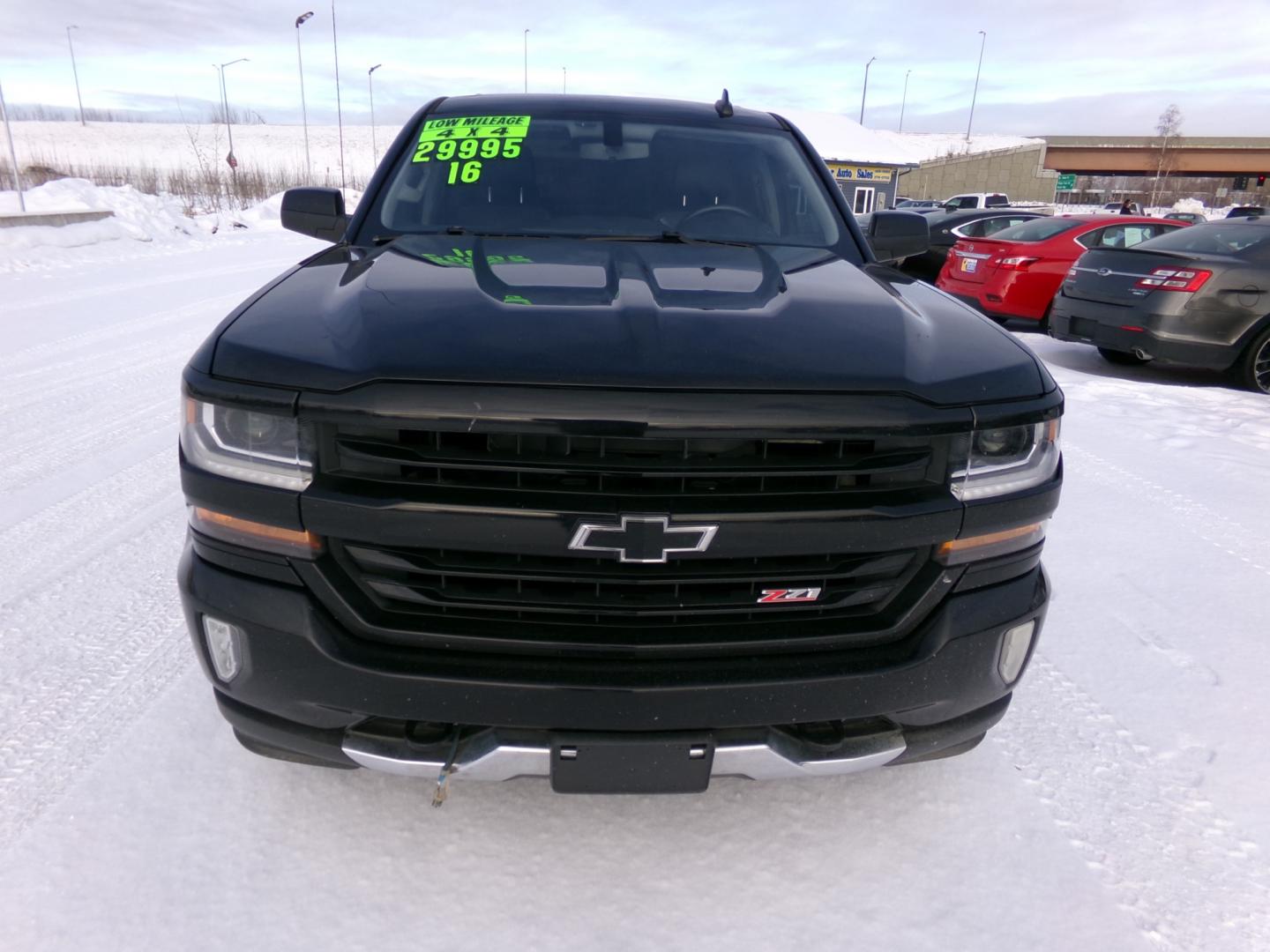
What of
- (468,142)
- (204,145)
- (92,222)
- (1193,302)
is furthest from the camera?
(204,145)

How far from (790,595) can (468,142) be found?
2.15 metres

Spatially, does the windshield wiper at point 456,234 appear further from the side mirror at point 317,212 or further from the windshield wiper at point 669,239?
the side mirror at point 317,212

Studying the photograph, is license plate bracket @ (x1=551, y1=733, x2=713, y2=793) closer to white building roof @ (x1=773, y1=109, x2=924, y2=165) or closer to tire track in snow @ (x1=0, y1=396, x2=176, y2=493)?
tire track in snow @ (x1=0, y1=396, x2=176, y2=493)

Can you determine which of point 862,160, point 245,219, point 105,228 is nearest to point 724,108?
point 105,228

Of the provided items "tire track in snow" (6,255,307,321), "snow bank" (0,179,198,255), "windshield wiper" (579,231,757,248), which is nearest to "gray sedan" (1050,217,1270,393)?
"windshield wiper" (579,231,757,248)

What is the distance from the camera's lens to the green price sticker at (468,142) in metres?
2.98

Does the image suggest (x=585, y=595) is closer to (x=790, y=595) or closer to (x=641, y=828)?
(x=790, y=595)

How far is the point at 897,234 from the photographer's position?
10.3 feet

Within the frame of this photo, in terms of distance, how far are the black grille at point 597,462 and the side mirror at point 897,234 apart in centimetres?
172

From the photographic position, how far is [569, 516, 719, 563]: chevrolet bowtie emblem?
1.59 meters

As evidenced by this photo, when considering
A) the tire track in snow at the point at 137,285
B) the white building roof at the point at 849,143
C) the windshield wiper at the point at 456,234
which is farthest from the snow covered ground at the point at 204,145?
the windshield wiper at the point at 456,234

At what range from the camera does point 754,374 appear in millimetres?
1626

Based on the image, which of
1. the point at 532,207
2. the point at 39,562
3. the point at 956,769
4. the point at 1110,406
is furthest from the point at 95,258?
the point at 956,769

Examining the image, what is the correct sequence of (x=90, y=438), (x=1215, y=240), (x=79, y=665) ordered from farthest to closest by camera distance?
(x=1215, y=240)
(x=90, y=438)
(x=79, y=665)
